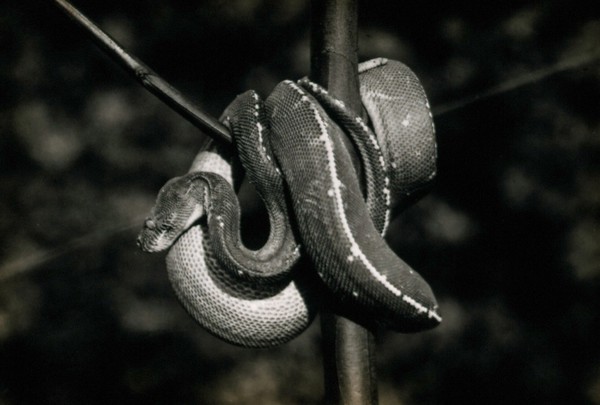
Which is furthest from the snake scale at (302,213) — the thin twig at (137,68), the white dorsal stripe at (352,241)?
the thin twig at (137,68)

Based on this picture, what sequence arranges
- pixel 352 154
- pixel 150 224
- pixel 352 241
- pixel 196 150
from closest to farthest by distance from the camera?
pixel 352 241 → pixel 352 154 → pixel 150 224 → pixel 196 150

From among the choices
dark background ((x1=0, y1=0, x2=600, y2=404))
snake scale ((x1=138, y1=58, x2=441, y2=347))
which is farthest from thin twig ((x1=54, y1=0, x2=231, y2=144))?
dark background ((x1=0, y1=0, x2=600, y2=404))

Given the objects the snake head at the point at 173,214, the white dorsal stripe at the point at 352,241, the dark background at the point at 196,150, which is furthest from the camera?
the dark background at the point at 196,150

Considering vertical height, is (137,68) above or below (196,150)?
above

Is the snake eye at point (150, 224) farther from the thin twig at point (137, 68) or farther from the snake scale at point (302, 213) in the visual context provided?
the thin twig at point (137, 68)

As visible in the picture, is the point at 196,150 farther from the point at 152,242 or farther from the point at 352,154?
the point at 352,154

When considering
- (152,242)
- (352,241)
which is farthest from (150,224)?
(352,241)
